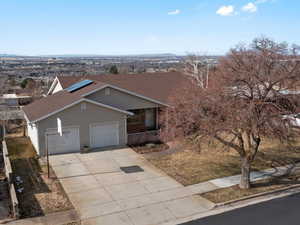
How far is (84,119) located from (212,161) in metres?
8.97

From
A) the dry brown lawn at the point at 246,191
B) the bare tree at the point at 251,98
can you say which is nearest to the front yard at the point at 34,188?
the dry brown lawn at the point at 246,191

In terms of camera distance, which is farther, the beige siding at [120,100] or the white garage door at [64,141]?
the beige siding at [120,100]

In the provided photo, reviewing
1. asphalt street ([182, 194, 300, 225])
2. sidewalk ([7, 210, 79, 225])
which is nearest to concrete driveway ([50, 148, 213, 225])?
sidewalk ([7, 210, 79, 225])

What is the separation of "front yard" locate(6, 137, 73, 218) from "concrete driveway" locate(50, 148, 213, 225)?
0.52 m

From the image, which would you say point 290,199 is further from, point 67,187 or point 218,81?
point 67,187

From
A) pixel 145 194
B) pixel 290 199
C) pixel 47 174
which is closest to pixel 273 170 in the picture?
pixel 290 199

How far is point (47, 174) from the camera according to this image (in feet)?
55.3

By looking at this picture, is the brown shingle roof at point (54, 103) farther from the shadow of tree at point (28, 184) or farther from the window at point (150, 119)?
the window at point (150, 119)

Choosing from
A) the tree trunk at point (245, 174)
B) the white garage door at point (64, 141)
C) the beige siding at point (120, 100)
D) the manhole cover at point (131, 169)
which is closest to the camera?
the tree trunk at point (245, 174)

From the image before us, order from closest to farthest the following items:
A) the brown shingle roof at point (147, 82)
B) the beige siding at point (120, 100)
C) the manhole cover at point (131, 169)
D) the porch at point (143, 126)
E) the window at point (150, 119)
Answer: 1. the manhole cover at point (131, 169)
2. the beige siding at point (120, 100)
3. the porch at point (143, 126)
4. the window at point (150, 119)
5. the brown shingle roof at point (147, 82)

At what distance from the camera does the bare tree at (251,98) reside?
12.8m

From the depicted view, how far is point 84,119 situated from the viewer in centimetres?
2130

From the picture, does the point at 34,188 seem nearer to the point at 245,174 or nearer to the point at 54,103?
the point at 54,103

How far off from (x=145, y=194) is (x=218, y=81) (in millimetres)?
6176
